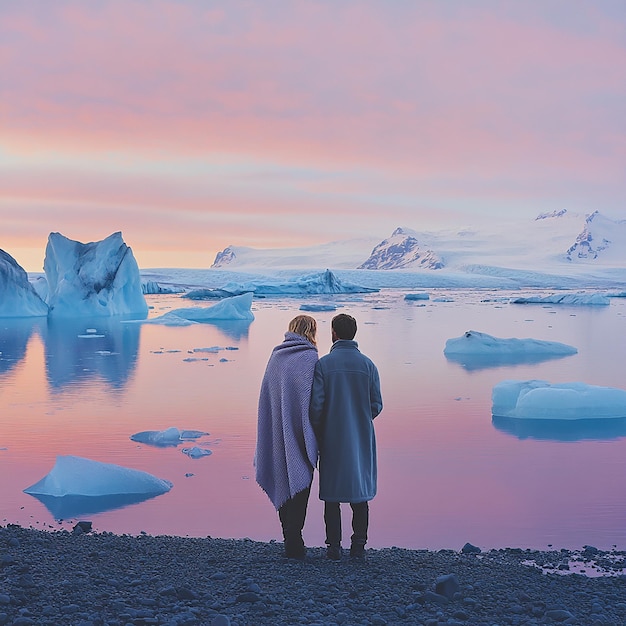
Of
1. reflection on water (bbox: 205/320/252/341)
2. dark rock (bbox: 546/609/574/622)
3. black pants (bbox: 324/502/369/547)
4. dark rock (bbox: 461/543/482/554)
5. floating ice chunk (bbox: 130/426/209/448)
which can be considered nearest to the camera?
dark rock (bbox: 546/609/574/622)

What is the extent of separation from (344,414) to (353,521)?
0.53 m

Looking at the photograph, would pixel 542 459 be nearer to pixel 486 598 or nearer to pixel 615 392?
pixel 615 392

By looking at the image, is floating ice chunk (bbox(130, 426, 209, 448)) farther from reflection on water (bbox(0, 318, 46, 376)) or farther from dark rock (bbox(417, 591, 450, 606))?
reflection on water (bbox(0, 318, 46, 376))

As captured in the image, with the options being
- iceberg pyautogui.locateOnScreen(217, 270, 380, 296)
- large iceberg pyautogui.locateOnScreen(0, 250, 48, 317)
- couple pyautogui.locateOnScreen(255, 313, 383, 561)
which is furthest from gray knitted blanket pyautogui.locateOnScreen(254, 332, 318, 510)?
iceberg pyautogui.locateOnScreen(217, 270, 380, 296)

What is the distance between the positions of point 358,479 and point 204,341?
50.1 feet

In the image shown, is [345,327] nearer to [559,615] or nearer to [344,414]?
[344,414]

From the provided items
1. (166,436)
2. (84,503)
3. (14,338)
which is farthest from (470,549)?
(14,338)

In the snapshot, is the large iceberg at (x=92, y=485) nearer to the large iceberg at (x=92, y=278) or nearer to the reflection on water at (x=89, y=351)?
the reflection on water at (x=89, y=351)

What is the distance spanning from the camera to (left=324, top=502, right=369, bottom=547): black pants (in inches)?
151

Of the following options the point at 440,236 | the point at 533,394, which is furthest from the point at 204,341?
the point at 440,236

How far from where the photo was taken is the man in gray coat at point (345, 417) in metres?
3.71

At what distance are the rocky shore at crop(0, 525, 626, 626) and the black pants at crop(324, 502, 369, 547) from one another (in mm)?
103

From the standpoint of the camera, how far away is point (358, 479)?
12.3ft

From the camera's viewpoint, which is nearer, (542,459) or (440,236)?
(542,459)
